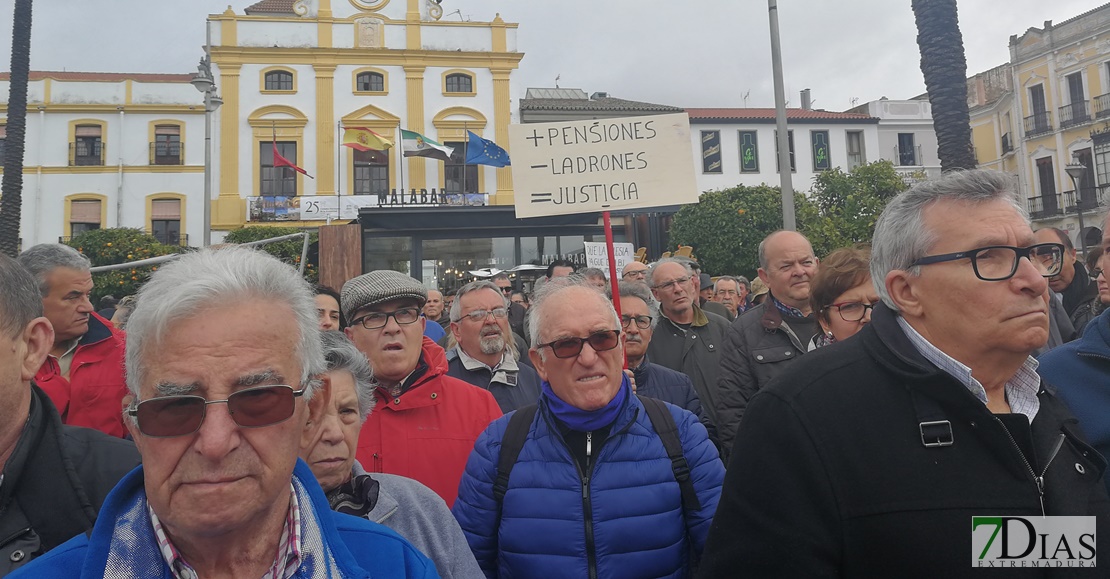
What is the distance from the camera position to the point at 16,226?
12039mm

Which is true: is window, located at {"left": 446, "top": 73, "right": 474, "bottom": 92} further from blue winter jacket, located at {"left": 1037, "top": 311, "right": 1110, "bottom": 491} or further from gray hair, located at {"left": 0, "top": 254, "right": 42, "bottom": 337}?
blue winter jacket, located at {"left": 1037, "top": 311, "right": 1110, "bottom": 491}

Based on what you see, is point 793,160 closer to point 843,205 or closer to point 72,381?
point 843,205

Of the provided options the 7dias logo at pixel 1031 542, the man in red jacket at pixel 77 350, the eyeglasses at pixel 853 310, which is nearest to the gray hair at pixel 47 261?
the man in red jacket at pixel 77 350

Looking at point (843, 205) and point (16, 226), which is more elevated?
point (843, 205)

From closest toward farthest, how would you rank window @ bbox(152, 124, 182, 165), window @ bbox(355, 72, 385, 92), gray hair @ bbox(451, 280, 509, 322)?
1. gray hair @ bbox(451, 280, 509, 322)
2. window @ bbox(152, 124, 182, 165)
3. window @ bbox(355, 72, 385, 92)

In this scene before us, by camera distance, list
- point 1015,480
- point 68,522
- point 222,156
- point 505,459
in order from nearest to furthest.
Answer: point 1015,480 < point 68,522 < point 505,459 < point 222,156

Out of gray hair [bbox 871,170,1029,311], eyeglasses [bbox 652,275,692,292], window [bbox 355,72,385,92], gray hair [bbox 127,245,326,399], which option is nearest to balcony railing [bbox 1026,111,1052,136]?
window [bbox 355,72,385,92]

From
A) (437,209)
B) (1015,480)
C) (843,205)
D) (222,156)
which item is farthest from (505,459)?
(222,156)

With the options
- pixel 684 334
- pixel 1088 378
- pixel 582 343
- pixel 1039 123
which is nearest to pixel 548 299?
pixel 582 343

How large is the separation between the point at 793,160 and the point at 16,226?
3446cm

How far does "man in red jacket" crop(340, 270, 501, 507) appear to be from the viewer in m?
3.08

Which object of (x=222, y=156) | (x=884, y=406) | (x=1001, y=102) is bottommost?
(x=884, y=406)

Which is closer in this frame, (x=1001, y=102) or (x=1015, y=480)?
(x=1015, y=480)

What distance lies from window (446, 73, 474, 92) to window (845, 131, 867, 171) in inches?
811
